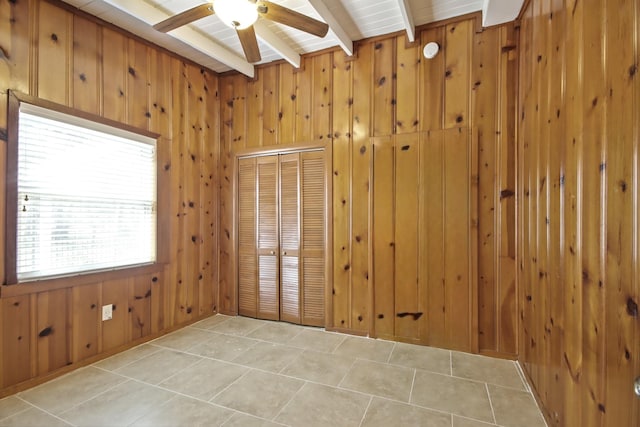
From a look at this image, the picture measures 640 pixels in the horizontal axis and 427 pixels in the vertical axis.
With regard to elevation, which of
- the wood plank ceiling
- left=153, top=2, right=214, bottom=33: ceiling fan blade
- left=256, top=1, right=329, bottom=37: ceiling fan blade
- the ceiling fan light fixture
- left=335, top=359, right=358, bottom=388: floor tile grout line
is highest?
the wood plank ceiling

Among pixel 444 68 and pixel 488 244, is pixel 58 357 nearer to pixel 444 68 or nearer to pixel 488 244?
pixel 488 244

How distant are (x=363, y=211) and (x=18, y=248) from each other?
9.17ft

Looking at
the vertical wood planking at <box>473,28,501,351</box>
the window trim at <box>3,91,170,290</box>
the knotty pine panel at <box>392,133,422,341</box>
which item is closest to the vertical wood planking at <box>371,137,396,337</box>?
the knotty pine panel at <box>392,133,422,341</box>

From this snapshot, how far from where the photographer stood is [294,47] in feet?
10.3

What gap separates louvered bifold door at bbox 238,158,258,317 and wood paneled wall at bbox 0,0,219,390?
36 centimetres

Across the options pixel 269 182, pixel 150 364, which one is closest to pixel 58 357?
pixel 150 364

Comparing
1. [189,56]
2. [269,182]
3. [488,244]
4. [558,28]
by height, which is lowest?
[488,244]

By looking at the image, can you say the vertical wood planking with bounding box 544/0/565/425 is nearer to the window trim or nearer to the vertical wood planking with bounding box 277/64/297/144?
the vertical wood planking with bounding box 277/64/297/144

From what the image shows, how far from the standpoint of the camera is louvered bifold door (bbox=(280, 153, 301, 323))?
333 centimetres

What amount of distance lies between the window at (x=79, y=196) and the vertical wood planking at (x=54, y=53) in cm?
17

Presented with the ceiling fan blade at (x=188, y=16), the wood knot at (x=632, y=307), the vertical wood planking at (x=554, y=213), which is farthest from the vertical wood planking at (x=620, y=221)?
the ceiling fan blade at (x=188, y=16)

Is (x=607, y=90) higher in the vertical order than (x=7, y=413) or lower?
higher

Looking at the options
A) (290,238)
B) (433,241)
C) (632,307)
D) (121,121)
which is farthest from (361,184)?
(121,121)

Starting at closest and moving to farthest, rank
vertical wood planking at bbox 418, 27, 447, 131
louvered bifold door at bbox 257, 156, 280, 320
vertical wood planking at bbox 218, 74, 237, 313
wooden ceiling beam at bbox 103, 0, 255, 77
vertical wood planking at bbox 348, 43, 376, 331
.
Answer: wooden ceiling beam at bbox 103, 0, 255, 77 < vertical wood planking at bbox 418, 27, 447, 131 < vertical wood planking at bbox 348, 43, 376, 331 < louvered bifold door at bbox 257, 156, 280, 320 < vertical wood planking at bbox 218, 74, 237, 313
